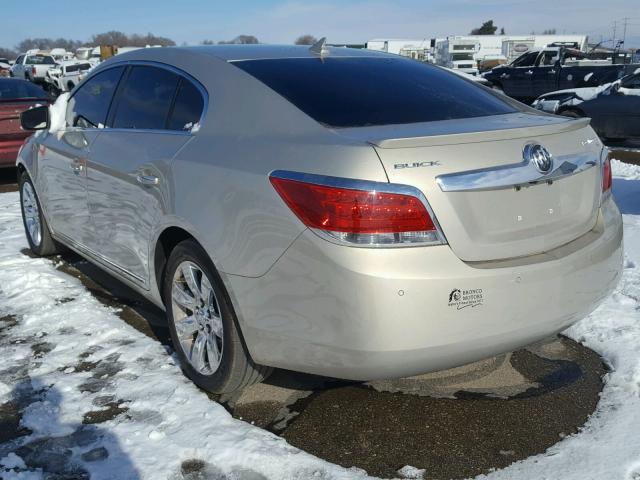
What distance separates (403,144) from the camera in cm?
241

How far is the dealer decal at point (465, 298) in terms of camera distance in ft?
7.88

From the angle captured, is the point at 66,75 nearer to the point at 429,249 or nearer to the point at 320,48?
the point at 320,48

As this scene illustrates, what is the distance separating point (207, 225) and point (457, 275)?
3.58 ft

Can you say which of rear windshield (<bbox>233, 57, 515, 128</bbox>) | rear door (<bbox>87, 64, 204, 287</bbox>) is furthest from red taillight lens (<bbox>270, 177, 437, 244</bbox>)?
rear door (<bbox>87, 64, 204, 287</bbox>)

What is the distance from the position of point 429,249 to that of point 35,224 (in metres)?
4.14

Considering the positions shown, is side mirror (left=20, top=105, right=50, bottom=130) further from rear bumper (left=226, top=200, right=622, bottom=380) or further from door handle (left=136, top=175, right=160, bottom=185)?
rear bumper (left=226, top=200, right=622, bottom=380)

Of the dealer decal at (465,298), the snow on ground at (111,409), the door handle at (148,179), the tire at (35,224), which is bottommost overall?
the snow on ground at (111,409)

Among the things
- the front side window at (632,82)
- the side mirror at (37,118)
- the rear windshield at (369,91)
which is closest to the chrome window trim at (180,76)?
the rear windshield at (369,91)

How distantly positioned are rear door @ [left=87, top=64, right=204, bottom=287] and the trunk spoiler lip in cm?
102

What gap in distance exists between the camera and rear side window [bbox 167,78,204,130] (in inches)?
126

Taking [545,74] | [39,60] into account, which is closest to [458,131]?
[545,74]

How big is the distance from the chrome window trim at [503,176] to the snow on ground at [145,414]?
3.58 ft

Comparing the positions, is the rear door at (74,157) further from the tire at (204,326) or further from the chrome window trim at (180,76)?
the tire at (204,326)

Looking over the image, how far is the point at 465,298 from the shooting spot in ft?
7.94
